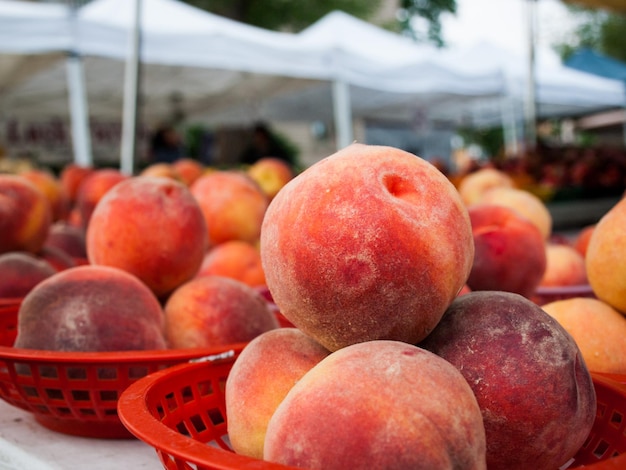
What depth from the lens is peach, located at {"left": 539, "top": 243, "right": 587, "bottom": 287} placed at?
202 cm

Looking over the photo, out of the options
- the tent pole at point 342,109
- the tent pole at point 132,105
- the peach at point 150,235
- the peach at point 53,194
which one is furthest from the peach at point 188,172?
the tent pole at point 342,109

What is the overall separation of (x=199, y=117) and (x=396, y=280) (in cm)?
1076

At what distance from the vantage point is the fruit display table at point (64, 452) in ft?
3.78

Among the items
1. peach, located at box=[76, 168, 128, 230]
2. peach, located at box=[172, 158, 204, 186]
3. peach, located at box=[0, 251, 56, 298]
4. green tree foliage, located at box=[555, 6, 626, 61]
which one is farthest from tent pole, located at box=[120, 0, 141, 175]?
green tree foliage, located at box=[555, 6, 626, 61]

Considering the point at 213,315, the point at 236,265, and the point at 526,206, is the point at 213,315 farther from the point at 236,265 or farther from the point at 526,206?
the point at 526,206

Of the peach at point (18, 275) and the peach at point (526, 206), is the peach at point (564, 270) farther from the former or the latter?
the peach at point (18, 275)

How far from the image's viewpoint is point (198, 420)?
4.01 ft

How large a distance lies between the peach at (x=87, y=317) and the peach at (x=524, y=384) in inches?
26.4

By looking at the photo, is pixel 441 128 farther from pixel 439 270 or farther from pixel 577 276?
pixel 439 270

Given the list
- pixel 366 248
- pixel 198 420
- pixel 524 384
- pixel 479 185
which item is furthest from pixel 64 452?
pixel 479 185

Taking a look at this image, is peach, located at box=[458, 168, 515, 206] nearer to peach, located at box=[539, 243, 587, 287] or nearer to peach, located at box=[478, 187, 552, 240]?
peach, located at box=[478, 187, 552, 240]

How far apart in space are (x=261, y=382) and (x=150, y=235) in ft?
2.50

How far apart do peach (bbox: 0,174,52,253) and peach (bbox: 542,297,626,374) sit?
64.6 inches

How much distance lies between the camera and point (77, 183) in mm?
3637
